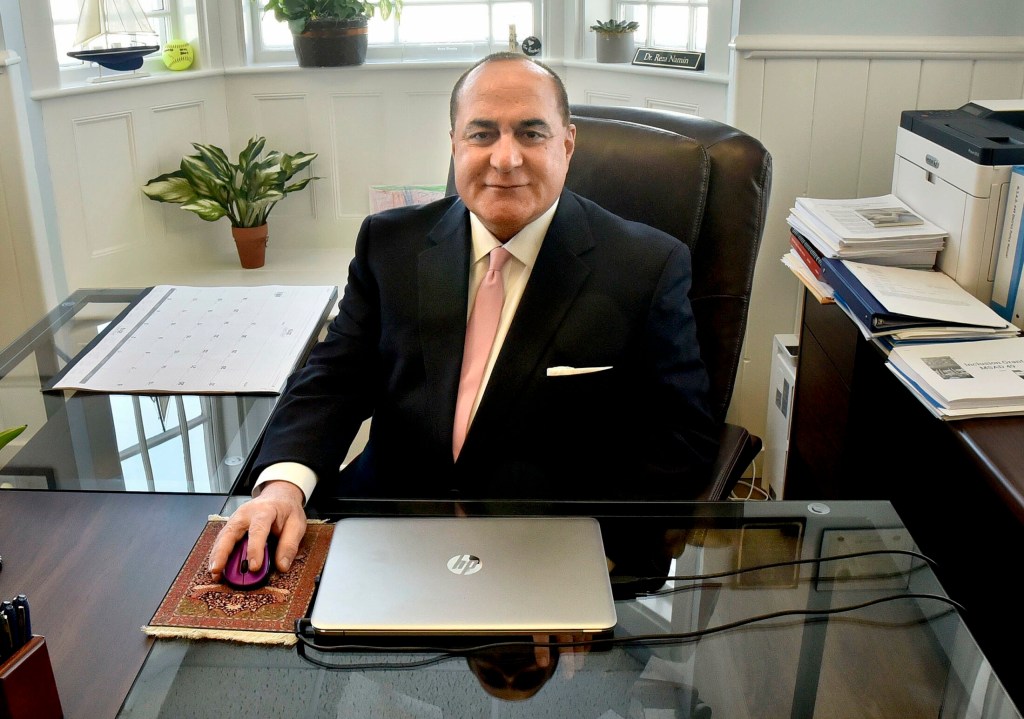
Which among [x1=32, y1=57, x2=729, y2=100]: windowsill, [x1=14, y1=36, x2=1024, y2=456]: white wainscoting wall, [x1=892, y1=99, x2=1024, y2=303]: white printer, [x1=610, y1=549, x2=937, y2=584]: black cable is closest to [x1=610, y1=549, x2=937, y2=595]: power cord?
[x1=610, y1=549, x2=937, y2=584]: black cable

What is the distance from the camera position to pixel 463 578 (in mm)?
985

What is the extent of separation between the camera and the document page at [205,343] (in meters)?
1.47

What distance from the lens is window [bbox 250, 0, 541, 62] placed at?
3639 millimetres

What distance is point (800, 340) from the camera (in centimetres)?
219

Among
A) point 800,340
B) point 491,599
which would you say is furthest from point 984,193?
point 491,599

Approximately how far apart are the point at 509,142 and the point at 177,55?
2.48 m

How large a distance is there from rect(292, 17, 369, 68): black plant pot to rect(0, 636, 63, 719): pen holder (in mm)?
2981

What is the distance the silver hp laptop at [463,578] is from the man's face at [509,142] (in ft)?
1.83

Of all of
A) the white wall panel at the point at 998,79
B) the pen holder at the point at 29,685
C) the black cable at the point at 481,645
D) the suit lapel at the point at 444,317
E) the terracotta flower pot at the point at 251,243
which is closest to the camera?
the pen holder at the point at 29,685

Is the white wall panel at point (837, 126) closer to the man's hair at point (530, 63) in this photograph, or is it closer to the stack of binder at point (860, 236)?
the stack of binder at point (860, 236)

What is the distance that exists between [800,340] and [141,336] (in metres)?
1.39

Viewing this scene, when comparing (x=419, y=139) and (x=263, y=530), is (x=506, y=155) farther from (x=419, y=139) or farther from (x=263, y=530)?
(x=419, y=139)

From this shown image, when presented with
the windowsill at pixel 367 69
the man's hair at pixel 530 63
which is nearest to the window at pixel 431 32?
the windowsill at pixel 367 69

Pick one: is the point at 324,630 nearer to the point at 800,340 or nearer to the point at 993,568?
the point at 993,568
